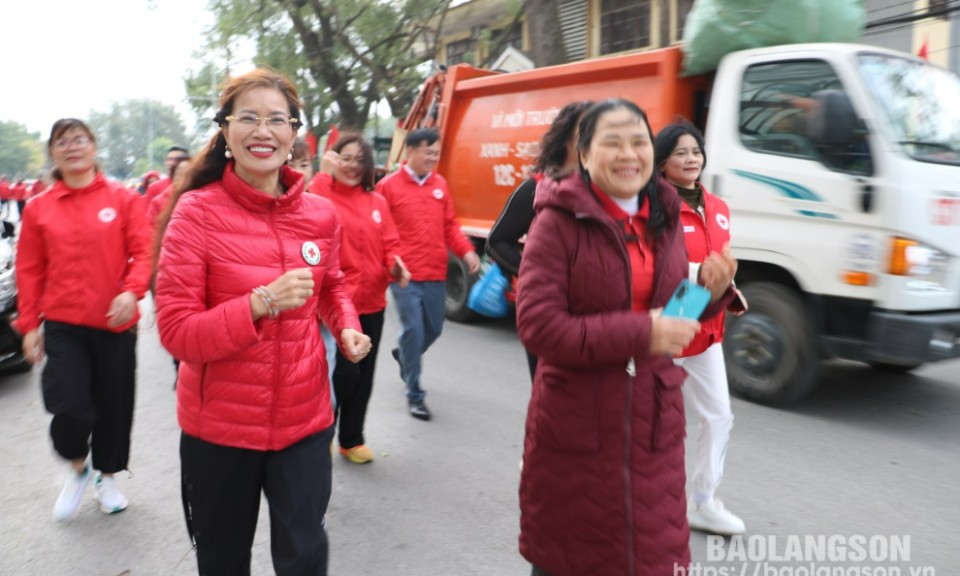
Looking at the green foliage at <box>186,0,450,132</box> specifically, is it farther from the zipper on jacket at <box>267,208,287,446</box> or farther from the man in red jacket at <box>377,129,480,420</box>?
the zipper on jacket at <box>267,208,287,446</box>

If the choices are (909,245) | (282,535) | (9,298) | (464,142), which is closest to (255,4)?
(464,142)

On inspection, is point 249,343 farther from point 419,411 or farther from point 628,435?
point 419,411

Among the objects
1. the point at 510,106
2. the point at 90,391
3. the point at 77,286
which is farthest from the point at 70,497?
the point at 510,106

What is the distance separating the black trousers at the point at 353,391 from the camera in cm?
422

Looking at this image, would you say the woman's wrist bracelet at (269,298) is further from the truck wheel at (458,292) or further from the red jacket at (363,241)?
the truck wheel at (458,292)

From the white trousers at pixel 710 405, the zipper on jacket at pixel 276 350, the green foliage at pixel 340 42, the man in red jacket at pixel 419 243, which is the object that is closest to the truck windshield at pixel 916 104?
the white trousers at pixel 710 405

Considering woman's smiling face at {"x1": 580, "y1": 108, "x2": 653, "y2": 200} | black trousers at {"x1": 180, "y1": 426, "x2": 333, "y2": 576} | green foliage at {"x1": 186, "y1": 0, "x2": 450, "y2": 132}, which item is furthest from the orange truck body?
green foliage at {"x1": 186, "y1": 0, "x2": 450, "y2": 132}

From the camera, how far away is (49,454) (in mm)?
4621

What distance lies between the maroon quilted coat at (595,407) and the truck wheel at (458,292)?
6008 mm

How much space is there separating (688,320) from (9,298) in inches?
238

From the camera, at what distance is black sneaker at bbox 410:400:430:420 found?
513 cm

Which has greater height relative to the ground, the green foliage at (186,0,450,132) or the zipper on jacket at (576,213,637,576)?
the green foliage at (186,0,450,132)

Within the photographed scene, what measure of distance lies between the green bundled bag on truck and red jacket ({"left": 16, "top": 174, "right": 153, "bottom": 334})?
13.3 feet

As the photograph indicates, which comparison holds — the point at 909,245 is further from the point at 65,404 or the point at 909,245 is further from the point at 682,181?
the point at 65,404
